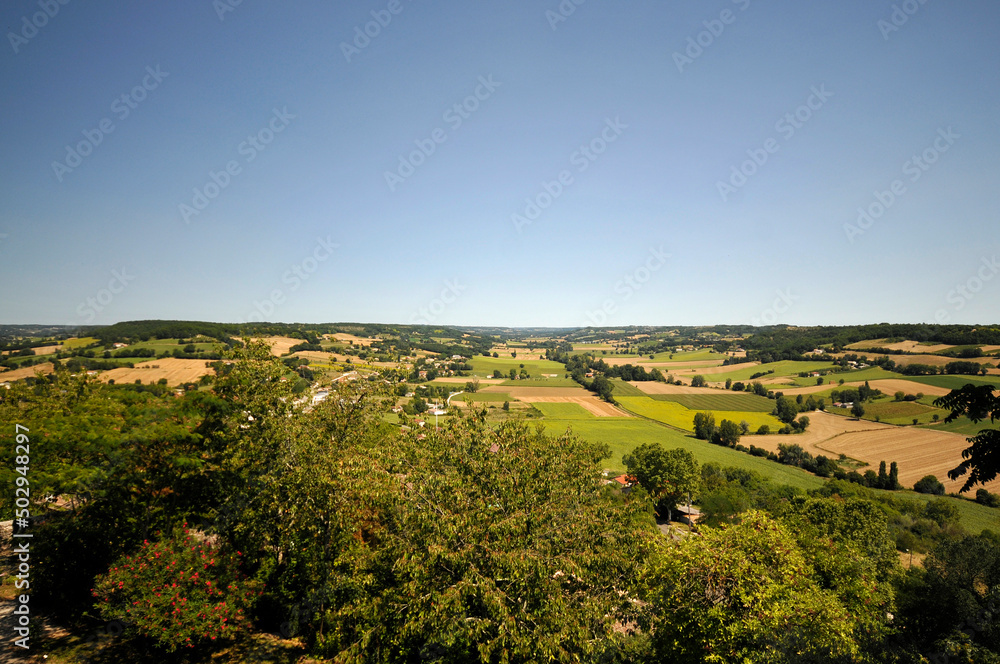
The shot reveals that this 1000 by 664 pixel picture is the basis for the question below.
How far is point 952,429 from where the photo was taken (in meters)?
52.1

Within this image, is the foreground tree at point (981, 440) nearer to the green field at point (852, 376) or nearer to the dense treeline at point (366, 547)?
the dense treeline at point (366, 547)

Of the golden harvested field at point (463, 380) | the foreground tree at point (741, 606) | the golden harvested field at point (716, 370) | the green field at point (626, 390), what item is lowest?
the green field at point (626, 390)

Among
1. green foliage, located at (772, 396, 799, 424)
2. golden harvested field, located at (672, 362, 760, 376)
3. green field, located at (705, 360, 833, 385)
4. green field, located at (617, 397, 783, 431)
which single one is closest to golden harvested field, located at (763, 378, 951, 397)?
green field, located at (705, 360, 833, 385)

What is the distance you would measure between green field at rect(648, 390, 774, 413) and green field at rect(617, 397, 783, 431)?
176 centimetres

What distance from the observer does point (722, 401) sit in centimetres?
7644

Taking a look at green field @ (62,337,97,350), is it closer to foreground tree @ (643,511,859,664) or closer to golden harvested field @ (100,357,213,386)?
golden harvested field @ (100,357,213,386)

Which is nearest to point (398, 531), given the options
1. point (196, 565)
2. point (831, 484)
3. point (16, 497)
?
point (196, 565)

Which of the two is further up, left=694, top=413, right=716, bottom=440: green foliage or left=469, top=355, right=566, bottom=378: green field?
left=469, top=355, right=566, bottom=378: green field

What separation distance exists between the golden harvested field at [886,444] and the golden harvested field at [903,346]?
99.7ft

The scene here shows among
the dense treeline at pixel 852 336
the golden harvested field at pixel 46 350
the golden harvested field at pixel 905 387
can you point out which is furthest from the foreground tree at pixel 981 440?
the dense treeline at pixel 852 336

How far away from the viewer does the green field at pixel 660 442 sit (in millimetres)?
46375

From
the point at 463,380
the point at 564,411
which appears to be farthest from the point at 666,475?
the point at 463,380

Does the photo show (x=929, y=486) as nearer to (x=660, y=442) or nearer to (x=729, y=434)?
(x=729, y=434)

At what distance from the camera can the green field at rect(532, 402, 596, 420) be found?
2640 inches
